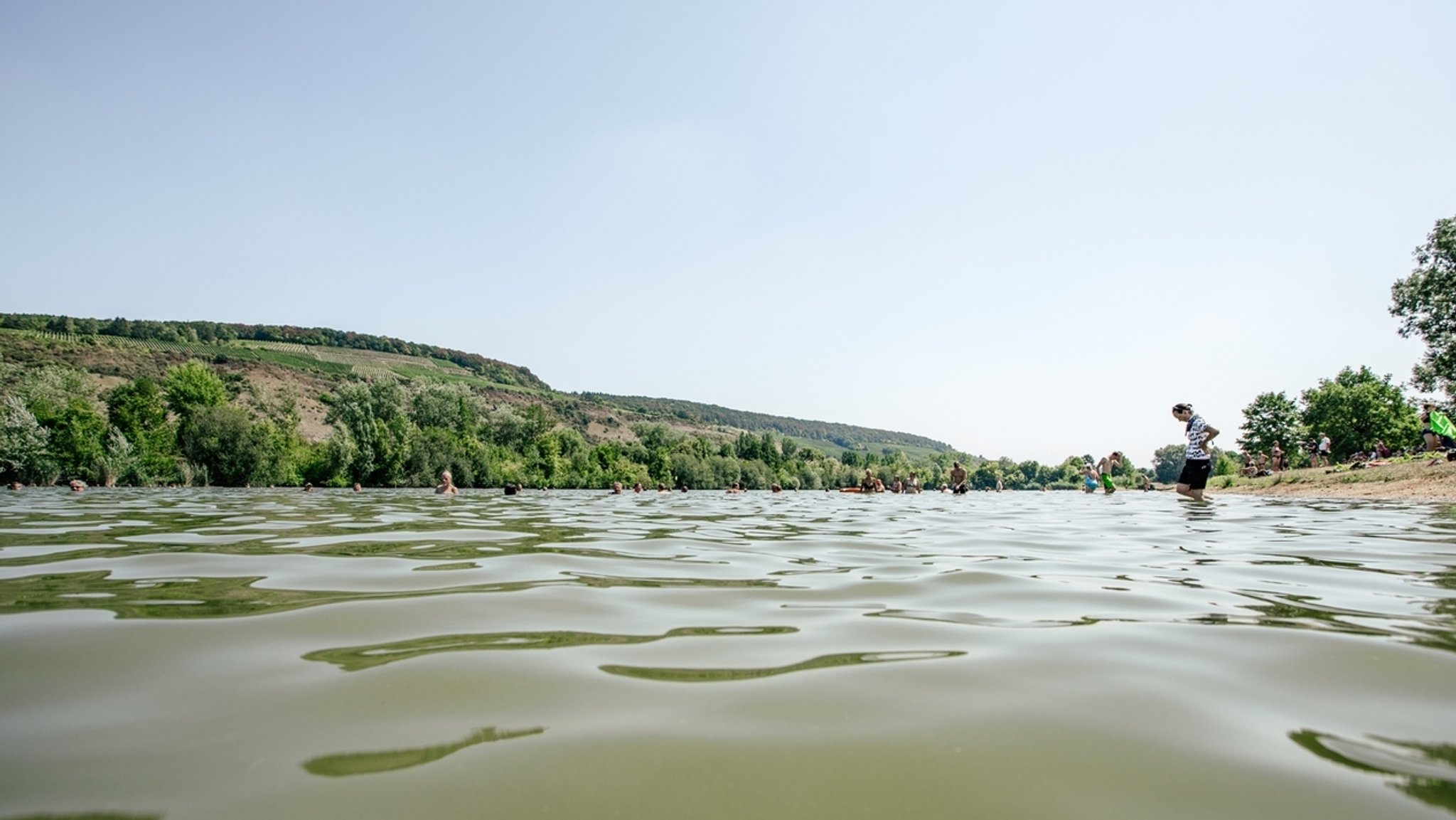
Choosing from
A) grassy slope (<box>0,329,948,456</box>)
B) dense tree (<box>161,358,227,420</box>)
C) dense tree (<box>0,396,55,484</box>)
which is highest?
grassy slope (<box>0,329,948,456</box>)

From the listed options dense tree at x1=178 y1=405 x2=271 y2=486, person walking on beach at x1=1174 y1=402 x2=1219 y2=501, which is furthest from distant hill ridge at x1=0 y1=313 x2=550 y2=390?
person walking on beach at x1=1174 y1=402 x2=1219 y2=501

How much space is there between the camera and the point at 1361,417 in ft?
207

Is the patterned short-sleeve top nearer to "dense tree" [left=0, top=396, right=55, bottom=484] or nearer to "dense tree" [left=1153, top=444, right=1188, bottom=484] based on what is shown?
"dense tree" [left=0, top=396, right=55, bottom=484]

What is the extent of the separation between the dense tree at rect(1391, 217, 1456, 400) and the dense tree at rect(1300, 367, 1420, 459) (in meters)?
33.2

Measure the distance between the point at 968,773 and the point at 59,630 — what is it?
3.87 metres

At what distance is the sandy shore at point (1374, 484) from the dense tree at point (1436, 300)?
456 inches

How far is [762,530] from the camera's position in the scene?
33.9ft

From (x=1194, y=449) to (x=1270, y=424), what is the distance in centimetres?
6983

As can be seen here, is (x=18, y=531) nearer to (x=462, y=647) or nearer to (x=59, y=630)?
(x=59, y=630)

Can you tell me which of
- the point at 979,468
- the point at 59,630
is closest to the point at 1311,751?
the point at 59,630

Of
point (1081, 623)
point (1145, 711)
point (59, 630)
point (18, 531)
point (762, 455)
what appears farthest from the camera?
point (762, 455)

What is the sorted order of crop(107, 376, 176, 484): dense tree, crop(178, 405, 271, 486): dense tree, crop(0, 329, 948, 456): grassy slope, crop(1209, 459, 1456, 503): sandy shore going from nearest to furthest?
1. crop(1209, 459, 1456, 503): sandy shore
2. crop(107, 376, 176, 484): dense tree
3. crop(178, 405, 271, 486): dense tree
4. crop(0, 329, 948, 456): grassy slope

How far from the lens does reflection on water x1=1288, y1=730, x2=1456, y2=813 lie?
1610 mm

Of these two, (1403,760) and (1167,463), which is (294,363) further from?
(1167,463)
